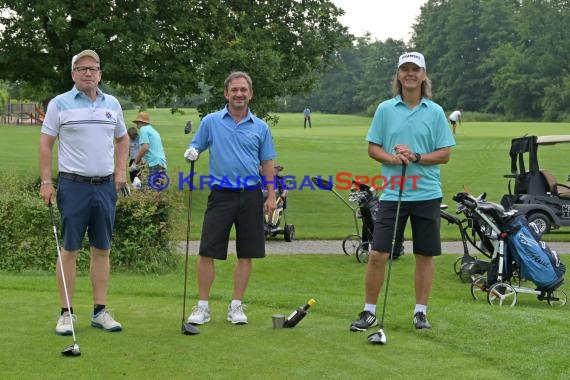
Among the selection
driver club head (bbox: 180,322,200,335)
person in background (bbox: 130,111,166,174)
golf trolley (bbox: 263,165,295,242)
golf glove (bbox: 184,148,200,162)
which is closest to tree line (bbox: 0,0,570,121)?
person in background (bbox: 130,111,166,174)

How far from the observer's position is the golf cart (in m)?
16.1

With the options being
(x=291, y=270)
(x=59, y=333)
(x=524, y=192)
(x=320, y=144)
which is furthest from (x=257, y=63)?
(x=320, y=144)

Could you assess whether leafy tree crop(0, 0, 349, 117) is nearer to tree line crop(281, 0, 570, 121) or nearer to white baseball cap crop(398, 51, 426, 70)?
white baseball cap crop(398, 51, 426, 70)

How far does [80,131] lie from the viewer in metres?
5.57

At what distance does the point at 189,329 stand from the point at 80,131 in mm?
1528

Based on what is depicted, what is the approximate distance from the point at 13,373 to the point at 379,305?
3084mm

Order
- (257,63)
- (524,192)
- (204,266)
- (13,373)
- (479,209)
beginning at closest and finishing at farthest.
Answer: (13,373)
(204,266)
(479,209)
(524,192)
(257,63)

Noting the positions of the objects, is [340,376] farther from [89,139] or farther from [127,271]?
[127,271]

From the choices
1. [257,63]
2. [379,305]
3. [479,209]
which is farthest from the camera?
[257,63]

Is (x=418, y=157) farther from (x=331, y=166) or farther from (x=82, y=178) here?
(x=331, y=166)

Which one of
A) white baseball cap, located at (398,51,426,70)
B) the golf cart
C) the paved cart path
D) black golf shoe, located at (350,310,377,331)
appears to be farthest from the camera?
the golf cart

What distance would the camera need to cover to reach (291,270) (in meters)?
11.1

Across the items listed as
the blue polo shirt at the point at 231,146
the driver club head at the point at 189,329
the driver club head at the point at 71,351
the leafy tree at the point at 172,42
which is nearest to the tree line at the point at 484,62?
the leafy tree at the point at 172,42

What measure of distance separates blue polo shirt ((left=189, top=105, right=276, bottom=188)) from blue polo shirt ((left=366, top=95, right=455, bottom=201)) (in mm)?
927
